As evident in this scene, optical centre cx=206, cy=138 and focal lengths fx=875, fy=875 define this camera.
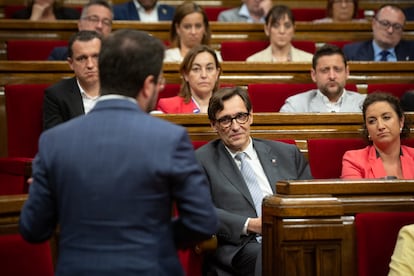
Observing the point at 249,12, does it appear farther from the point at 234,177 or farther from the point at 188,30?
the point at 234,177

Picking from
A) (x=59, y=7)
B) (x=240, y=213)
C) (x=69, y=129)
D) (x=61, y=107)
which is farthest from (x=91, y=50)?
(x=69, y=129)

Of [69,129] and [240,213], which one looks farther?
[240,213]

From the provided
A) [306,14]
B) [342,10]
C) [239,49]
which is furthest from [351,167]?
[306,14]

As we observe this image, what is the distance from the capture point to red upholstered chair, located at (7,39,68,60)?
10.5 ft

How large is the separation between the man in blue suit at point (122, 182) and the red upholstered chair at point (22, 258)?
29 cm

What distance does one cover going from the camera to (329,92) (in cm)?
273

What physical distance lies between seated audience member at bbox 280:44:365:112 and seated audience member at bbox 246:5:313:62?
444 millimetres

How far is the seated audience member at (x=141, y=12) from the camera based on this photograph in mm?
3680

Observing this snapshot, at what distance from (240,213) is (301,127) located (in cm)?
47

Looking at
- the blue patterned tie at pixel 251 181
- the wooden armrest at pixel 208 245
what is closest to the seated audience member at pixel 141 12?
the blue patterned tie at pixel 251 181

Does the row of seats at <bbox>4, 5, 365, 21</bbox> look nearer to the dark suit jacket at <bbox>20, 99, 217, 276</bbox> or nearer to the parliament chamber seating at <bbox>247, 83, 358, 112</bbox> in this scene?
the parliament chamber seating at <bbox>247, 83, 358, 112</bbox>

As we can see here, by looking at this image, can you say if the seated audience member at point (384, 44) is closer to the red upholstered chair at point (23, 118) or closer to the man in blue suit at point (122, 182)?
the red upholstered chair at point (23, 118)

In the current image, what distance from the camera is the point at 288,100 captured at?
270 cm

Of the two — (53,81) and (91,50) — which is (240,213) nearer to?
(91,50)
